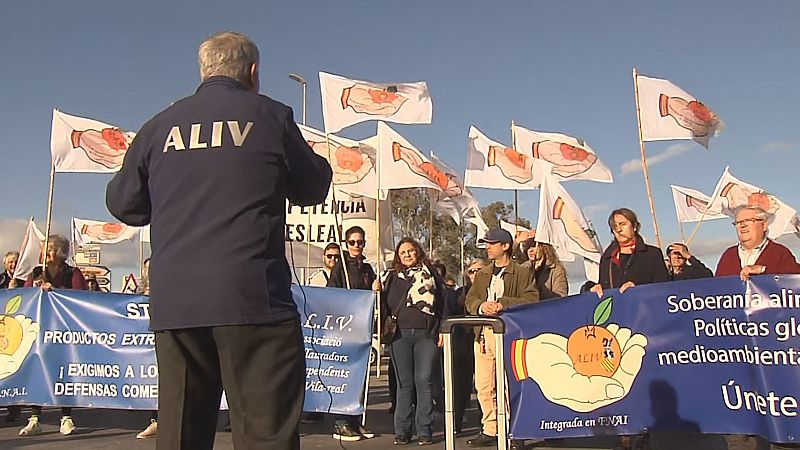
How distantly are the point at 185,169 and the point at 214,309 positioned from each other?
0.47 metres

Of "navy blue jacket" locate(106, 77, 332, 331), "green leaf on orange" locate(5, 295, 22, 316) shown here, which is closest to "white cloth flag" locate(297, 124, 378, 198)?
"green leaf on orange" locate(5, 295, 22, 316)

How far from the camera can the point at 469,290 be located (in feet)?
26.3

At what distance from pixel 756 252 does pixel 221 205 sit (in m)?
5.02

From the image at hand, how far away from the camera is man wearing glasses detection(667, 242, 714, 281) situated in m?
9.17

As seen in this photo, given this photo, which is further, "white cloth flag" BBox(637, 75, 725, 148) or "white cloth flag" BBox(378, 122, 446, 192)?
"white cloth flag" BBox(378, 122, 446, 192)

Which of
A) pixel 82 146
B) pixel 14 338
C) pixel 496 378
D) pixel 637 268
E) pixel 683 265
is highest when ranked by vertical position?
pixel 82 146

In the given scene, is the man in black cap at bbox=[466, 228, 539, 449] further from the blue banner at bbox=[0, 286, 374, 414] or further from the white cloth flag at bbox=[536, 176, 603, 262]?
the white cloth flag at bbox=[536, 176, 603, 262]

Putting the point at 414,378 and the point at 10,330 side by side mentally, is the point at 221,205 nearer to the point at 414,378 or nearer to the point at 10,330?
the point at 414,378

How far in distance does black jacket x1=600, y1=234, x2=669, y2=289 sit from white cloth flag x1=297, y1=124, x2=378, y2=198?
22.0 feet

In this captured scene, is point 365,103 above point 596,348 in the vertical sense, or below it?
above

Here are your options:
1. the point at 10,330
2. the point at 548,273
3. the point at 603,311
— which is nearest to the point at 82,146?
the point at 10,330

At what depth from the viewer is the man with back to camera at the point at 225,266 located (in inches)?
102

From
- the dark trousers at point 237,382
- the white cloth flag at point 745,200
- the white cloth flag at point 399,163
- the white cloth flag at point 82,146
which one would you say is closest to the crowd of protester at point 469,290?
the white cloth flag at point 82,146

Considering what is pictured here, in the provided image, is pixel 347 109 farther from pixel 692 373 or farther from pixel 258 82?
pixel 258 82
